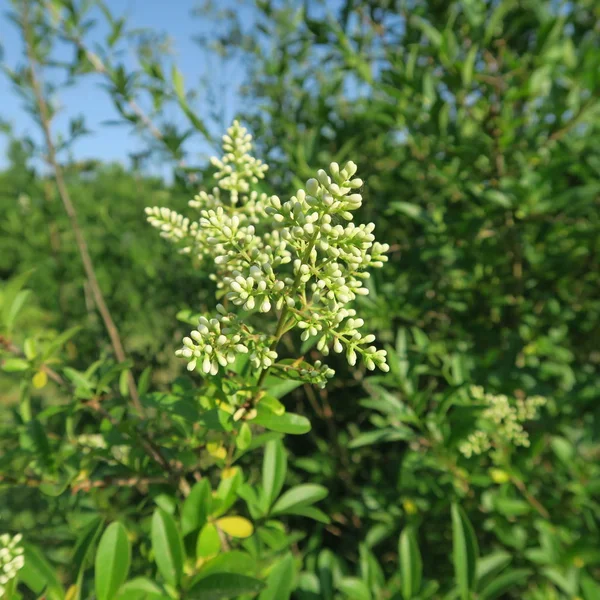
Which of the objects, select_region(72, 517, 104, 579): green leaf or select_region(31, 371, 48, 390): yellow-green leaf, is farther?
select_region(31, 371, 48, 390): yellow-green leaf

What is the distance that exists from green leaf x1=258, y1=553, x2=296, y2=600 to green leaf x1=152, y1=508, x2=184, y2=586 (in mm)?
198

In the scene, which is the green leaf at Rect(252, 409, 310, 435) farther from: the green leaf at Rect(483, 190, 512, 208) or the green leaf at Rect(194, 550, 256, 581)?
the green leaf at Rect(483, 190, 512, 208)

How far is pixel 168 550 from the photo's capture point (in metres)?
1.05

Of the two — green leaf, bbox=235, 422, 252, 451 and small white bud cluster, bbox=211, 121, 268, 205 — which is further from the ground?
small white bud cluster, bbox=211, 121, 268, 205

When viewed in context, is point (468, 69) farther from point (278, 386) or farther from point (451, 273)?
point (278, 386)

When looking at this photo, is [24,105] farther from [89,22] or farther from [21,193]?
[21,193]

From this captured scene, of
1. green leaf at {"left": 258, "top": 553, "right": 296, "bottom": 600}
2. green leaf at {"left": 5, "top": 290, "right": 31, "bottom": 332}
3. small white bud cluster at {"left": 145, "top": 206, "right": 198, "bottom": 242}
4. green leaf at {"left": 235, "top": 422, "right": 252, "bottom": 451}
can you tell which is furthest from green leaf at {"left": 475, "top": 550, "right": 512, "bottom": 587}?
green leaf at {"left": 5, "top": 290, "right": 31, "bottom": 332}

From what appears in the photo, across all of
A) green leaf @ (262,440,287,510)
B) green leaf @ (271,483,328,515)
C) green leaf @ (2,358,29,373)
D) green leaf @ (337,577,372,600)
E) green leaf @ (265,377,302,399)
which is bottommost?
green leaf @ (337,577,372,600)

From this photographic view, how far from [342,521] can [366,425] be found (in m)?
0.48

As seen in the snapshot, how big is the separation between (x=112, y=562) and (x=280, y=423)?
1.42 ft

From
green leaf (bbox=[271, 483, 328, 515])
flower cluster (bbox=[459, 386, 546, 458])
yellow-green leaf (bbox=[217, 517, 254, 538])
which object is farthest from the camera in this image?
flower cluster (bbox=[459, 386, 546, 458])

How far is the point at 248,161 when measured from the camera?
1153 millimetres

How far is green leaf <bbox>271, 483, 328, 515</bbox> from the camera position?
4.33 ft

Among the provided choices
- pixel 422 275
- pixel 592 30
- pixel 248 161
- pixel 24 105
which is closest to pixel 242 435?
pixel 248 161
